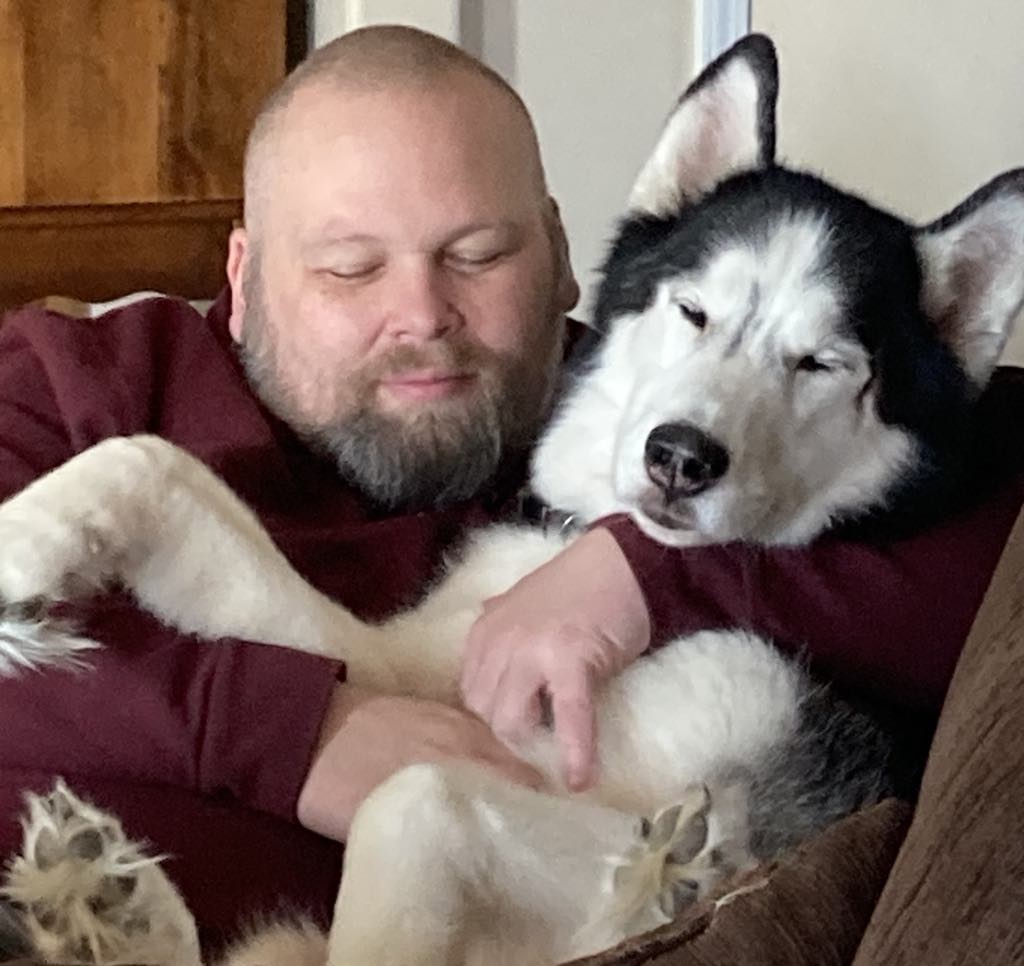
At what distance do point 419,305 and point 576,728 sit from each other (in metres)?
0.66

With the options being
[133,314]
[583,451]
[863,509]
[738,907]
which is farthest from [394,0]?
[738,907]

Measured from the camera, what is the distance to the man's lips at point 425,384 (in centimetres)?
195

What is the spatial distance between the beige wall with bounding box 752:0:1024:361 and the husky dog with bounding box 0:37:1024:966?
1019 mm

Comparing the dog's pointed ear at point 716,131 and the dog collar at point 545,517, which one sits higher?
the dog's pointed ear at point 716,131

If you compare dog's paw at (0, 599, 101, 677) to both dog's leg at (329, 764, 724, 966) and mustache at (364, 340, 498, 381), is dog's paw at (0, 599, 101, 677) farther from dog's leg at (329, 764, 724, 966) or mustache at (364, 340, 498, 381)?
mustache at (364, 340, 498, 381)

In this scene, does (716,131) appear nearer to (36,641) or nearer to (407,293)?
(407,293)

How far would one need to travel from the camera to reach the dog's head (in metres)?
1.54

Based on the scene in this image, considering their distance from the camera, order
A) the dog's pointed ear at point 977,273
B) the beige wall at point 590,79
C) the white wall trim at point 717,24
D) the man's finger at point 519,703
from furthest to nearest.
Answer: the beige wall at point 590,79 → the white wall trim at point 717,24 → the dog's pointed ear at point 977,273 → the man's finger at point 519,703

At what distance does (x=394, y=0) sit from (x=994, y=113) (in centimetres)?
128

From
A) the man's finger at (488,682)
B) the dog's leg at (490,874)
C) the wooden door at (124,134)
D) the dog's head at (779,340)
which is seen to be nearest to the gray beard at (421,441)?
the dog's head at (779,340)

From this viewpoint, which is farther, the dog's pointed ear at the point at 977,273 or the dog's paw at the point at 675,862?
the dog's pointed ear at the point at 977,273

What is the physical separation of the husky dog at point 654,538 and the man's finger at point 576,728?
27mm

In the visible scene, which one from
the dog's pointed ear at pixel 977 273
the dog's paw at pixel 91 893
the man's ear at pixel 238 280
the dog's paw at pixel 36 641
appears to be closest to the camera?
the dog's paw at pixel 91 893

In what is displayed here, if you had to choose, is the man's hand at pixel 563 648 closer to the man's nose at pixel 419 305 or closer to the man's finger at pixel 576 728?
the man's finger at pixel 576 728
